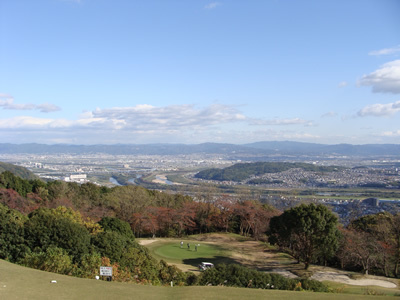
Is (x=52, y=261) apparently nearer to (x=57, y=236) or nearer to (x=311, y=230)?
(x=57, y=236)

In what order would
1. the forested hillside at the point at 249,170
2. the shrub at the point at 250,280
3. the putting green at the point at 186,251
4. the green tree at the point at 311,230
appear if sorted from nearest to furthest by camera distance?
the shrub at the point at 250,280 → the green tree at the point at 311,230 → the putting green at the point at 186,251 → the forested hillside at the point at 249,170

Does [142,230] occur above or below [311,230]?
below

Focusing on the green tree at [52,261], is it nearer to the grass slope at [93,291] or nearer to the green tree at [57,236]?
the green tree at [57,236]

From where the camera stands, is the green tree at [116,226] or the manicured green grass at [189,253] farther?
the manicured green grass at [189,253]

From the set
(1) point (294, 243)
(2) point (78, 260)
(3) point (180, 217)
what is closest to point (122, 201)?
(3) point (180, 217)

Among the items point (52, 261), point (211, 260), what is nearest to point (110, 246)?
point (52, 261)

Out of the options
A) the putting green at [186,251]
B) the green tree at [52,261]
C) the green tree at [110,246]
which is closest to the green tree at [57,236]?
the green tree at [110,246]
